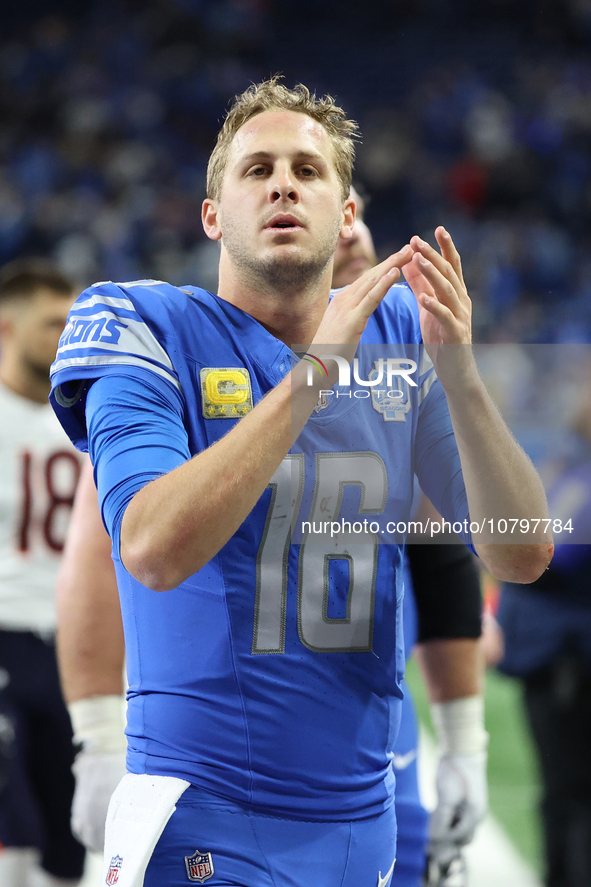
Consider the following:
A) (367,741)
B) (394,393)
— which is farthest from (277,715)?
(394,393)

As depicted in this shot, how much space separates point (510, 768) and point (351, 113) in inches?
259

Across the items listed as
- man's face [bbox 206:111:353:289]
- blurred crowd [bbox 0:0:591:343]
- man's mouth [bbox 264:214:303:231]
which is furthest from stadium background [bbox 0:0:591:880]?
man's mouth [bbox 264:214:303:231]

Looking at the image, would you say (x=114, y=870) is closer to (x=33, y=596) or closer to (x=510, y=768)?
(x=33, y=596)

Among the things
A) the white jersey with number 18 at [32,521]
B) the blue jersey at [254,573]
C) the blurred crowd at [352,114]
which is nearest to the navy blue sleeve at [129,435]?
the blue jersey at [254,573]

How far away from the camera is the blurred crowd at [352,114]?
9805 mm

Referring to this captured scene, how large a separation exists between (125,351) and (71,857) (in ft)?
7.96

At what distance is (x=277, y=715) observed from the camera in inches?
51.1

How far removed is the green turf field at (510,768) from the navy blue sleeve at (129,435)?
2.67m

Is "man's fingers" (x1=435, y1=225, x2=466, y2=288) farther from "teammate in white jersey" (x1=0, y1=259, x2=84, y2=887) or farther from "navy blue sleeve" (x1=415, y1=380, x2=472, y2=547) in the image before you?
"teammate in white jersey" (x1=0, y1=259, x2=84, y2=887)

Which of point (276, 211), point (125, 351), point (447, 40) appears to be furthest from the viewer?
point (447, 40)

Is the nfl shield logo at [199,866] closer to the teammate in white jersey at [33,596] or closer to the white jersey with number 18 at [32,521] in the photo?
the teammate in white jersey at [33,596]

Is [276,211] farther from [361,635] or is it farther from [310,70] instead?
[310,70]

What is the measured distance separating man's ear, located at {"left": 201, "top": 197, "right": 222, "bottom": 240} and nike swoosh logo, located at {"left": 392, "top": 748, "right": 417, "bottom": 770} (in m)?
1.11

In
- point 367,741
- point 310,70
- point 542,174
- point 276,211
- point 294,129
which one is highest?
point 310,70
